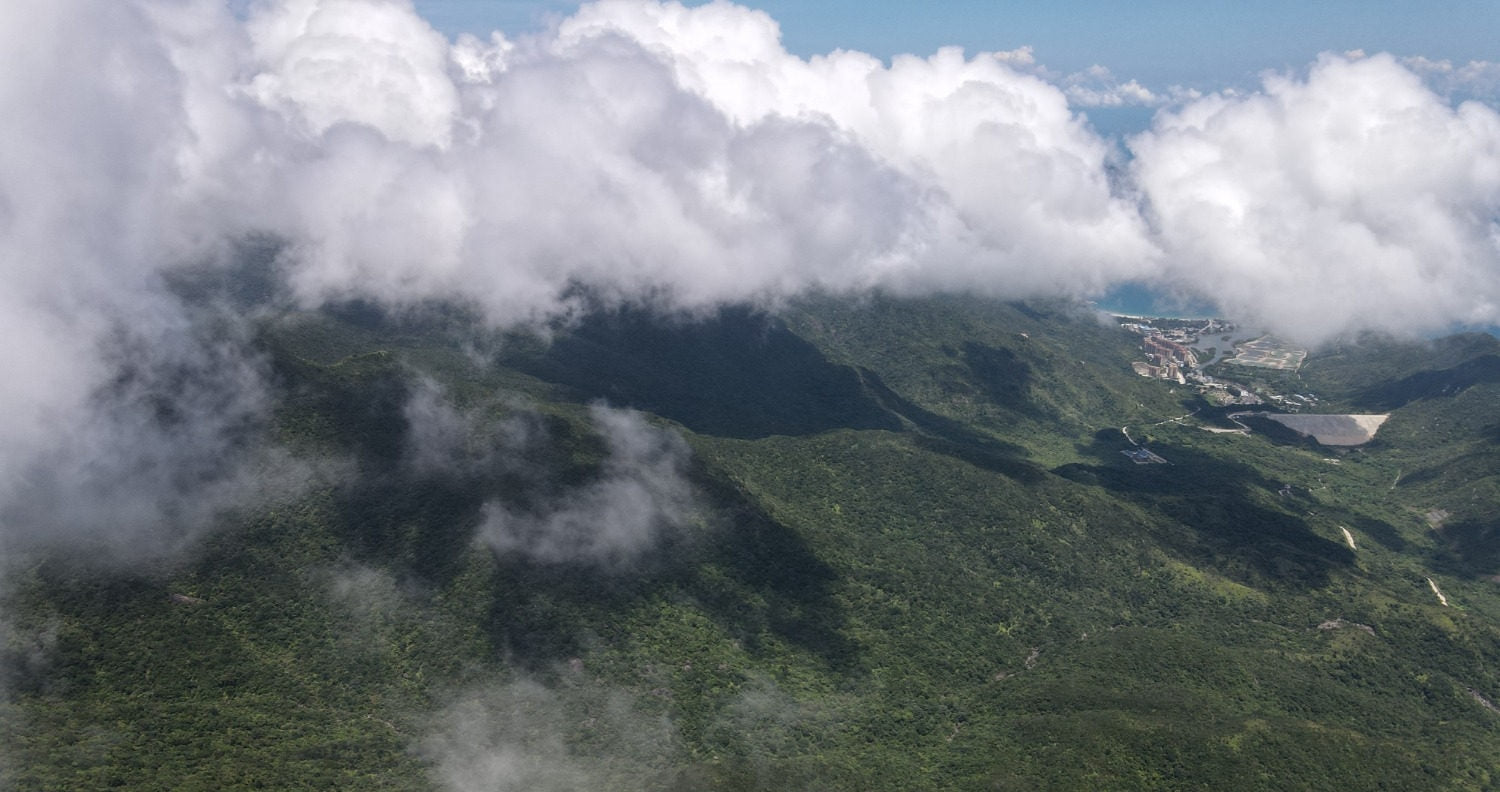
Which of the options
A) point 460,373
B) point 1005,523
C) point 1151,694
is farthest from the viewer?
point 460,373

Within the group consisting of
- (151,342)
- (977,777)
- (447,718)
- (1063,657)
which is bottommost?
(977,777)

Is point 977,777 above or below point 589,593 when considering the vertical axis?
below

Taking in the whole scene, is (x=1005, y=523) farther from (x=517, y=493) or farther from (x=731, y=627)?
(x=517, y=493)

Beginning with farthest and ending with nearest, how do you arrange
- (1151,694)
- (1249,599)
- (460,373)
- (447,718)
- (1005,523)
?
(460,373) → (1005,523) → (1249,599) → (1151,694) → (447,718)

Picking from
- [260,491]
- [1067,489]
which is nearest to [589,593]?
[260,491]

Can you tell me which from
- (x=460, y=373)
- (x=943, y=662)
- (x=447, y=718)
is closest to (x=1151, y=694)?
(x=943, y=662)

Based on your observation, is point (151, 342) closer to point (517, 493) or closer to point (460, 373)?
point (517, 493)

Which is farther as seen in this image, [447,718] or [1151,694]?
[1151,694]
